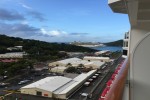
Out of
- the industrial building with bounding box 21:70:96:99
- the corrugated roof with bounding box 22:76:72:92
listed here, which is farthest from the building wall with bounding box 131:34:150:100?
the corrugated roof with bounding box 22:76:72:92

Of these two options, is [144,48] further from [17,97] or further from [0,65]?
[0,65]

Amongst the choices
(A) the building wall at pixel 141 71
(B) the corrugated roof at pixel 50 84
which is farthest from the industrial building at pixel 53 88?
(A) the building wall at pixel 141 71

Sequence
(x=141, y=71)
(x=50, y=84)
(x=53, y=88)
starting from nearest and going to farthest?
(x=141, y=71)
(x=53, y=88)
(x=50, y=84)

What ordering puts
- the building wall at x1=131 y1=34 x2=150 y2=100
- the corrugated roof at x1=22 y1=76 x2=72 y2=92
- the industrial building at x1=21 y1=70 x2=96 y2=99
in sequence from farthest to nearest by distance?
the corrugated roof at x1=22 y1=76 x2=72 y2=92, the industrial building at x1=21 y1=70 x2=96 y2=99, the building wall at x1=131 y1=34 x2=150 y2=100

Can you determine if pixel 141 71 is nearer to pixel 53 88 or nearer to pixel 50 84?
pixel 53 88

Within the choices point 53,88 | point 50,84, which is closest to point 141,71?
point 53,88

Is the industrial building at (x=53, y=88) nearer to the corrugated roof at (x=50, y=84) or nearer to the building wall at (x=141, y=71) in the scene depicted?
the corrugated roof at (x=50, y=84)

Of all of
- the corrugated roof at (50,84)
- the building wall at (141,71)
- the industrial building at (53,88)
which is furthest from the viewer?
the corrugated roof at (50,84)

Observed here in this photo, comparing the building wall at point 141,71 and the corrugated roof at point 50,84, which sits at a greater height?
the building wall at point 141,71

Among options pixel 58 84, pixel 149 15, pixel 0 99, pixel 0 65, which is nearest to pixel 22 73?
pixel 0 65

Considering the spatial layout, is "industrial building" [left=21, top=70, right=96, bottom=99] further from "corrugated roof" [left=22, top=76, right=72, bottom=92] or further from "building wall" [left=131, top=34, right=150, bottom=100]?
"building wall" [left=131, top=34, right=150, bottom=100]

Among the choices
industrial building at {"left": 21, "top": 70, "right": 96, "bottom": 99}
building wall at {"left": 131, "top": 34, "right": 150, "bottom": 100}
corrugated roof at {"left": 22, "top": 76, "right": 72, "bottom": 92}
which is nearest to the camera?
building wall at {"left": 131, "top": 34, "right": 150, "bottom": 100}
